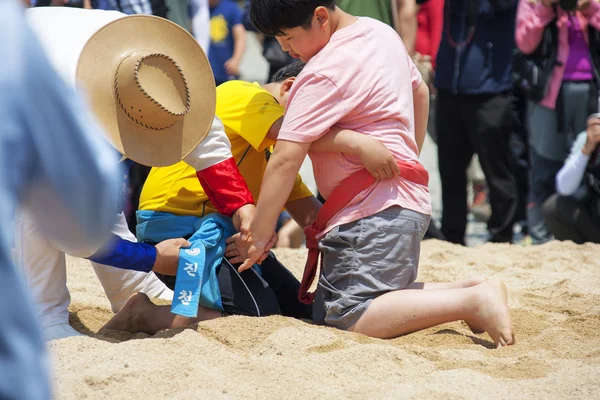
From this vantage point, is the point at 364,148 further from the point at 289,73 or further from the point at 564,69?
the point at 564,69

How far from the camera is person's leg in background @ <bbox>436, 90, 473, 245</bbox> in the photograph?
5578 mm

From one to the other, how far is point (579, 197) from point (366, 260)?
2.62 metres

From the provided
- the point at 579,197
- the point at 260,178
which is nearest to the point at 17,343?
the point at 260,178

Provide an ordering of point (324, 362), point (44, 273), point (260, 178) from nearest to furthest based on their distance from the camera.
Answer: point (324, 362) → point (44, 273) → point (260, 178)

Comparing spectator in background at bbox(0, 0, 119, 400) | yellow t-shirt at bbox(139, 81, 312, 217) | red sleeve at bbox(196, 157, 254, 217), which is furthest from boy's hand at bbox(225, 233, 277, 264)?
spectator in background at bbox(0, 0, 119, 400)

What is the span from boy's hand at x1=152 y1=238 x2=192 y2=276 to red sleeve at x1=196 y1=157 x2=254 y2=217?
192 millimetres

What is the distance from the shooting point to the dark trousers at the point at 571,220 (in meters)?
5.13

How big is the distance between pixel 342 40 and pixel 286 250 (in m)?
2.15

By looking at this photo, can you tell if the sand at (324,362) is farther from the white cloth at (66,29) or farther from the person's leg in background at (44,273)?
the white cloth at (66,29)

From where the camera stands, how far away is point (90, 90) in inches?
106

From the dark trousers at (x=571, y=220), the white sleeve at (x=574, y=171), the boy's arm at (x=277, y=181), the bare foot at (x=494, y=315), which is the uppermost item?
the boy's arm at (x=277, y=181)

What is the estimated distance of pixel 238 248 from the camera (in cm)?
313

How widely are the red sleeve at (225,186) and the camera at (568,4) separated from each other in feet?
10.2

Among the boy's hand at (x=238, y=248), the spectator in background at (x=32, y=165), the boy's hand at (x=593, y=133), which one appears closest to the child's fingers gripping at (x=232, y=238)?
the boy's hand at (x=238, y=248)
